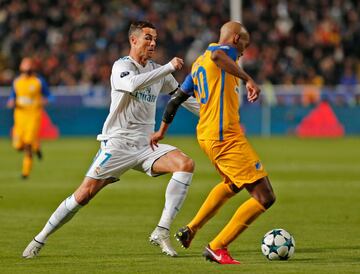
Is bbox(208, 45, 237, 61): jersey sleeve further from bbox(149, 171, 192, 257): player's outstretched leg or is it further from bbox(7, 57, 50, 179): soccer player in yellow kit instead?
bbox(7, 57, 50, 179): soccer player in yellow kit

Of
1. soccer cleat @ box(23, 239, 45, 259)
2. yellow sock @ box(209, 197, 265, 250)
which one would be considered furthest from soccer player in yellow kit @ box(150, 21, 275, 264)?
soccer cleat @ box(23, 239, 45, 259)

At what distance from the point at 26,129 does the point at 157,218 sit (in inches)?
325

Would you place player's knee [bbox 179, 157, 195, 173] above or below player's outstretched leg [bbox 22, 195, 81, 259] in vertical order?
above

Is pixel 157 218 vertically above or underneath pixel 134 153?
underneath

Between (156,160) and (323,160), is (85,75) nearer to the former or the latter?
(323,160)

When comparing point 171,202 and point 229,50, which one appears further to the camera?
point 171,202

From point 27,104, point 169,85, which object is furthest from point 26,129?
point 169,85

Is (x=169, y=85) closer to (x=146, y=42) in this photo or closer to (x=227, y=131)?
(x=146, y=42)

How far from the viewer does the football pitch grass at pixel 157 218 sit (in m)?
9.34

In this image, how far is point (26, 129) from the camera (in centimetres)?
2128

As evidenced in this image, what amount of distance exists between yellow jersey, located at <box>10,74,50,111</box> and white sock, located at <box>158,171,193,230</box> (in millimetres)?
11791

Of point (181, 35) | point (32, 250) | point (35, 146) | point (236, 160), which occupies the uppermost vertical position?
point (236, 160)

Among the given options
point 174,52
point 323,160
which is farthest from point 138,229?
point 174,52

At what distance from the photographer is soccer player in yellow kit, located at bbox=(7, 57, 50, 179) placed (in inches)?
837
